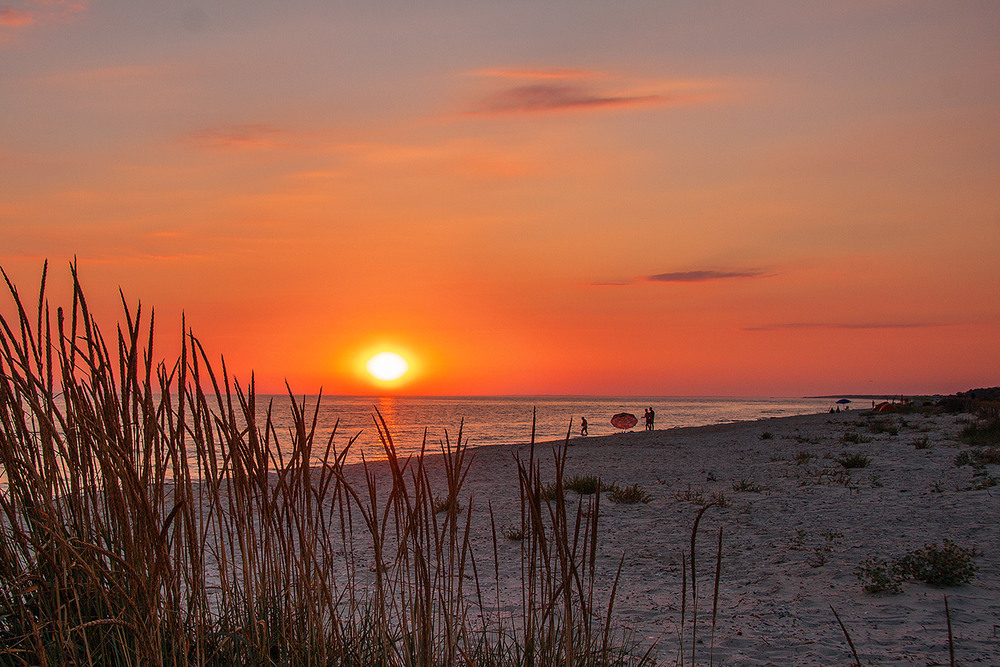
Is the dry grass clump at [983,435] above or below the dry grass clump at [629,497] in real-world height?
above

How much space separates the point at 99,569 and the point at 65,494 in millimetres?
404

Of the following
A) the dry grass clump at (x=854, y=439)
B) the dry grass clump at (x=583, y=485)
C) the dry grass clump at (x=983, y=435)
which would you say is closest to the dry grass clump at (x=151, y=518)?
the dry grass clump at (x=583, y=485)

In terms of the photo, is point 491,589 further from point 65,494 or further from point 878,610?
point 65,494

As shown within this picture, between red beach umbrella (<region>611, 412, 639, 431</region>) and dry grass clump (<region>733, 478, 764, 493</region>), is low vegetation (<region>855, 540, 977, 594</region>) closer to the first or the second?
dry grass clump (<region>733, 478, 764, 493</region>)

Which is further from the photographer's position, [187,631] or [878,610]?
[878,610]

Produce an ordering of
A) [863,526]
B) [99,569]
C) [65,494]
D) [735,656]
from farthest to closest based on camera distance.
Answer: [863,526], [735,656], [65,494], [99,569]

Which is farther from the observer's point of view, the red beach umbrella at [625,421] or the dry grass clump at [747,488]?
the red beach umbrella at [625,421]

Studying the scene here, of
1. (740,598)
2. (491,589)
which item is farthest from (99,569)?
(740,598)

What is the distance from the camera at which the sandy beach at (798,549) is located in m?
4.27

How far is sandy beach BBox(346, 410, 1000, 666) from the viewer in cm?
427

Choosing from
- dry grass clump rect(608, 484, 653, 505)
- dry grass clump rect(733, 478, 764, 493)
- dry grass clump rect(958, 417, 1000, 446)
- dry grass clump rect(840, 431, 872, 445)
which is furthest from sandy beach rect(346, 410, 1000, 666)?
dry grass clump rect(840, 431, 872, 445)

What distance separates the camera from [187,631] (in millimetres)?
2289

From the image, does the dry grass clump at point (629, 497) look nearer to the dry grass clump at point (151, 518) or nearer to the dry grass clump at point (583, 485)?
the dry grass clump at point (583, 485)

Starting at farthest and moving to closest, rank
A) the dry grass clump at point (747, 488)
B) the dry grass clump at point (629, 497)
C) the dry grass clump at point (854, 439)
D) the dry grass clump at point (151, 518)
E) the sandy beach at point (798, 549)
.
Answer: the dry grass clump at point (854, 439), the dry grass clump at point (747, 488), the dry grass clump at point (629, 497), the sandy beach at point (798, 549), the dry grass clump at point (151, 518)
